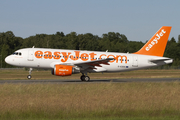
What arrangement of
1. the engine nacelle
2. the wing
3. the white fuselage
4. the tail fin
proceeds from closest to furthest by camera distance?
the engine nacelle → the wing → the white fuselage → the tail fin

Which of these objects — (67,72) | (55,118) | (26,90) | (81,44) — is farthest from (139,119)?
(81,44)

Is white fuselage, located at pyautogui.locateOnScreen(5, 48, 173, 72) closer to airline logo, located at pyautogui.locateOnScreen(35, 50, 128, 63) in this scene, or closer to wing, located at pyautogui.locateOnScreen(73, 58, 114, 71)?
airline logo, located at pyautogui.locateOnScreen(35, 50, 128, 63)

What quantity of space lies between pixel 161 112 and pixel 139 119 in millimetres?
2155

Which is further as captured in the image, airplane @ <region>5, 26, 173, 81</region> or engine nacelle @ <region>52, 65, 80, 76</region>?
airplane @ <region>5, 26, 173, 81</region>

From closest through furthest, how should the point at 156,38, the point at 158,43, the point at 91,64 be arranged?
the point at 91,64 → the point at 158,43 → the point at 156,38

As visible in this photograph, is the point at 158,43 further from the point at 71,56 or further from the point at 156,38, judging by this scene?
the point at 71,56

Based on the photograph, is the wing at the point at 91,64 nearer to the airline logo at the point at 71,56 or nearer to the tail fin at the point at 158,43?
the airline logo at the point at 71,56

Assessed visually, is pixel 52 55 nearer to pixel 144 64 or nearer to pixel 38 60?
pixel 38 60

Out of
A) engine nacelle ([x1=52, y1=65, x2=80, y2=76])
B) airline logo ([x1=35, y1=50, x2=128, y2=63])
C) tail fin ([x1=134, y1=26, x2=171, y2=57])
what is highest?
tail fin ([x1=134, y1=26, x2=171, y2=57])

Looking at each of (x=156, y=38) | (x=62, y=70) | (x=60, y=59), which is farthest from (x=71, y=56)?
(x=156, y=38)

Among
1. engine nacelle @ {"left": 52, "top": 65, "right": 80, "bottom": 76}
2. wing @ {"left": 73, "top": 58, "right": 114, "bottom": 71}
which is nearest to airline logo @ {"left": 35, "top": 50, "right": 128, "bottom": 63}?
wing @ {"left": 73, "top": 58, "right": 114, "bottom": 71}

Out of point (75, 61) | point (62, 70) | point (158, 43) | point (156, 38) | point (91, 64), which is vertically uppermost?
point (156, 38)

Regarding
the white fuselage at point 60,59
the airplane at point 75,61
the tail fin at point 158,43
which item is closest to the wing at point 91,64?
the airplane at point 75,61

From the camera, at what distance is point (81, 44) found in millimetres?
110688
